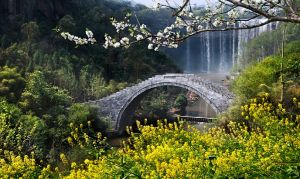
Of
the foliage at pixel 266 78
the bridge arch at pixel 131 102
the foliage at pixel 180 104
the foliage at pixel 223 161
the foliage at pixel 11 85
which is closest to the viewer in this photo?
the foliage at pixel 223 161

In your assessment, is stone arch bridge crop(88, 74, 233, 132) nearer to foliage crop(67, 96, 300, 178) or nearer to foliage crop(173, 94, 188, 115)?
foliage crop(173, 94, 188, 115)

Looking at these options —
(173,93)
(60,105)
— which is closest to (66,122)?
(60,105)

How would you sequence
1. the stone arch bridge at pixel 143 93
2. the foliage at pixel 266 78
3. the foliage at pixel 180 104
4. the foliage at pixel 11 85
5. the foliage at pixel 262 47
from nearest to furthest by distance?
the foliage at pixel 266 78 → the foliage at pixel 11 85 → the stone arch bridge at pixel 143 93 → the foliage at pixel 180 104 → the foliage at pixel 262 47

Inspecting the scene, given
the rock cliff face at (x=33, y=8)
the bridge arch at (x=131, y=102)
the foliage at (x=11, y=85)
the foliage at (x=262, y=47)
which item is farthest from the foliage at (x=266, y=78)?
the rock cliff face at (x=33, y=8)

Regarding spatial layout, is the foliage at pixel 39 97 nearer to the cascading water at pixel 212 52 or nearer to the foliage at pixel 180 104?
the foliage at pixel 180 104

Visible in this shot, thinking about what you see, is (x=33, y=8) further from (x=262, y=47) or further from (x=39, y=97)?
(x=262, y=47)

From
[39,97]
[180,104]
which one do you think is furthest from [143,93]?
[39,97]

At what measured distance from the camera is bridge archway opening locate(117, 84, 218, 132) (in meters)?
37.3

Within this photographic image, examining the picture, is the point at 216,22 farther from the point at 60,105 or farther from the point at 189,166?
the point at 60,105

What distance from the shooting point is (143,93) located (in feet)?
Answer: 122

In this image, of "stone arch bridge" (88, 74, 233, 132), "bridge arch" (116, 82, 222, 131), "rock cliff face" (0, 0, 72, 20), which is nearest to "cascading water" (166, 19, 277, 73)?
"rock cliff face" (0, 0, 72, 20)

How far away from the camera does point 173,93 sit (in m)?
51.8

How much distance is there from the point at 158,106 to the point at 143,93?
4.93m

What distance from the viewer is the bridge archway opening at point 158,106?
37312 millimetres
